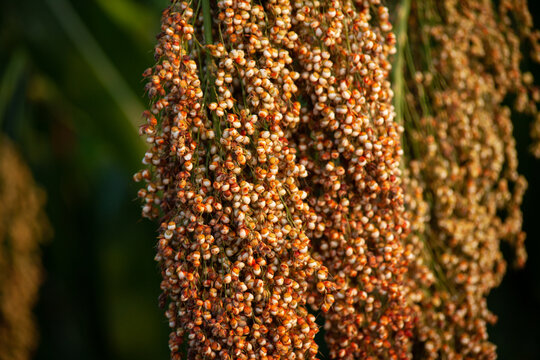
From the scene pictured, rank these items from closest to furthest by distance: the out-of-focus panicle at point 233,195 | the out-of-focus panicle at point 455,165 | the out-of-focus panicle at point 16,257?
the out-of-focus panicle at point 233,195 < the out-of-focus panicle at point 455,165 < the out-of-focus panicle at point 16,257

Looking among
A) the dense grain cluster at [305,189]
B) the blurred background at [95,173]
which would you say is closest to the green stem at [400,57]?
the dense grain cluster at [305,189]

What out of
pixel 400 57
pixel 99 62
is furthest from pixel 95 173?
pixel 400 57

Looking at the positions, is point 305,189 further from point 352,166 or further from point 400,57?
point 400,57

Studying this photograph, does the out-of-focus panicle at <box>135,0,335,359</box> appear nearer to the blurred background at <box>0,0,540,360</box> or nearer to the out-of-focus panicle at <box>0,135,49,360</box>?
the blurred background at <box>0,0,540,360</box>

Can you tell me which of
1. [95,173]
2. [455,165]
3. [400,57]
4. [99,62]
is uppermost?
[99,62]

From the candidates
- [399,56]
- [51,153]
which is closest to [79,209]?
[51,153]

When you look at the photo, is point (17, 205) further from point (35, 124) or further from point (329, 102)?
point (329, 102)

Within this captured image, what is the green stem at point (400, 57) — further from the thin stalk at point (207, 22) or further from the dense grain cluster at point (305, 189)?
the thin stalk at point (207, 22)
